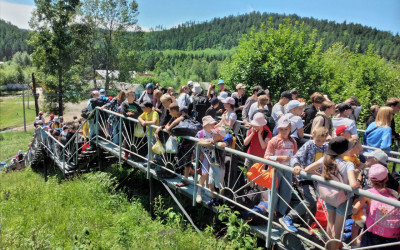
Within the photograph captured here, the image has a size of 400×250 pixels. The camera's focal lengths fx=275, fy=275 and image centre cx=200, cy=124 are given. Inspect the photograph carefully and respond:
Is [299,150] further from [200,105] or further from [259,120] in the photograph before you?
[200,105]

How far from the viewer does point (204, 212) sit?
6.38 meters

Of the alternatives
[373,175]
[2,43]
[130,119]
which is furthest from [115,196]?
[2,43]

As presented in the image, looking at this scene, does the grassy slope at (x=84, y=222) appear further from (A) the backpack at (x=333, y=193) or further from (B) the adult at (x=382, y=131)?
(B) the adult at (x=382, y=131)

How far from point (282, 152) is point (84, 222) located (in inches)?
176

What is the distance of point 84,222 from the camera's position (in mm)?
5816

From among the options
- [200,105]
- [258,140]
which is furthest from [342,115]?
[200,105]

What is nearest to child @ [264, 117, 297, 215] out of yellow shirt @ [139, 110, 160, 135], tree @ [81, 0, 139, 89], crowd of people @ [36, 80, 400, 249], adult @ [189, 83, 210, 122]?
crowd of people @ [36, 80, 400, 249]

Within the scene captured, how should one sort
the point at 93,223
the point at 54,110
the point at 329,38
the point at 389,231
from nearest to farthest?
1. the point at 389,231
2. the point at 93,223
3. the point at 54,110
4. the point at 329,38

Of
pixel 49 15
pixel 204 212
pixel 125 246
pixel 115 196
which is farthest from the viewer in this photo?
pixel 49 15

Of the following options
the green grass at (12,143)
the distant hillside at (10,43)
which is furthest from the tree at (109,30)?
the distant hillside at (10,43)

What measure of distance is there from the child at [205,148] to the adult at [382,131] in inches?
114

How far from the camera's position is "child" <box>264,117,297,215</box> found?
3.64 m

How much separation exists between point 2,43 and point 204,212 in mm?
195606

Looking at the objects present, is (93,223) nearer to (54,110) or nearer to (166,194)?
(166,194)
